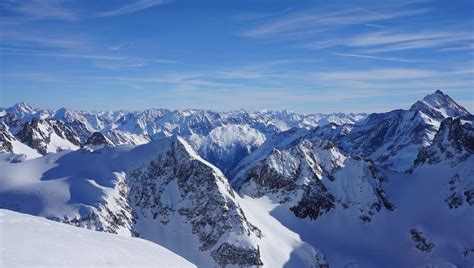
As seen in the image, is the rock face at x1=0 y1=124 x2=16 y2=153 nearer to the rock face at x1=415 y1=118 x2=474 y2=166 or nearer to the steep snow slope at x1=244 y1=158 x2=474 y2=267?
the steep snow slope at x1=244 y1=158 x2=474 y2=267

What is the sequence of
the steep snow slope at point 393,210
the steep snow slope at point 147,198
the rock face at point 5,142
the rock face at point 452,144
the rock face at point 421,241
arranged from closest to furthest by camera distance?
the steep snow slope at point 147,198, the steep snow slope at point 393,210, the rock face at point 421,241, the rock face at point 452,144, the rock face at point 5,142

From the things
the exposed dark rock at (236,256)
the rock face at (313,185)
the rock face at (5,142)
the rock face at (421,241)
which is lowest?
the exposed dark rock at (236,256)

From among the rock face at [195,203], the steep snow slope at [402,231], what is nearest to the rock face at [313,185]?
the steep snow slope at [402,231]

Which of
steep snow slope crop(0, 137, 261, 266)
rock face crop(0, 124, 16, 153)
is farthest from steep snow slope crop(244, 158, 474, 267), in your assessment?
rock face crop(0, 124, 16, 153)

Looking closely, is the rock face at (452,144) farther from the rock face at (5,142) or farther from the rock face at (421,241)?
the rock face at (5,142)

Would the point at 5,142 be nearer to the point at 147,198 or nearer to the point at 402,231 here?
the point at 147,198

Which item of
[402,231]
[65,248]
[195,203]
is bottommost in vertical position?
[402,231]

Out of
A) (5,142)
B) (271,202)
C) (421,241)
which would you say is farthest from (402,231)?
(5,142)
